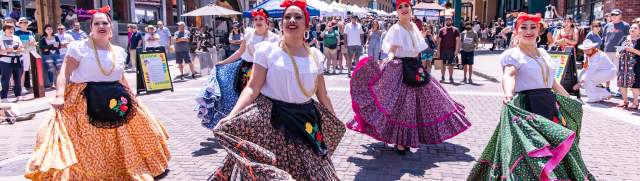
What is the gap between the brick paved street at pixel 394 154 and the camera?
18.0 ft

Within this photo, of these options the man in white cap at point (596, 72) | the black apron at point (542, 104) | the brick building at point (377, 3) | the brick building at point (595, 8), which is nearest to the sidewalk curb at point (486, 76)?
the man in white cap at point (596, 72)

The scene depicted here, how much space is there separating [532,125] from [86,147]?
364 centimetres

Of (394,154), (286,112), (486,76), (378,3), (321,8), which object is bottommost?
(394,154)

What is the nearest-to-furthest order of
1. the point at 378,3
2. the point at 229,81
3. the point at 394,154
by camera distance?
the point at 394,154
the point at 229,81
the point at 378,3

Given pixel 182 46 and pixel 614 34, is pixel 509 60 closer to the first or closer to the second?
pixel 614 34

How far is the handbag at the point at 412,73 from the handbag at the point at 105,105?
2.99 m

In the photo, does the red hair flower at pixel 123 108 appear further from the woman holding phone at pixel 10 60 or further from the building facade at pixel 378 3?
the building facade at pixel 378 3

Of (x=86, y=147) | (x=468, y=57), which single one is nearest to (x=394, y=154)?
(x=86, y=147)

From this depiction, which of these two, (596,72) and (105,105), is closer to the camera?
(105,105)

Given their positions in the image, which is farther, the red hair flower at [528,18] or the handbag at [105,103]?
the handbag at [105,103]

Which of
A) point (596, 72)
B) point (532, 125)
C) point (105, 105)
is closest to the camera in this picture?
point (532, 125)

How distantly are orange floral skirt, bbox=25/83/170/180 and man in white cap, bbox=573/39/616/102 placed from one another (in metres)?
8.62

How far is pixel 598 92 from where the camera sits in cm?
1051

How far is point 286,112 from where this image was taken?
11.5 feet
